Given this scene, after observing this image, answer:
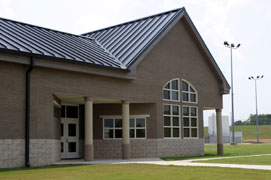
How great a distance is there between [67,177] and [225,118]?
204 feet

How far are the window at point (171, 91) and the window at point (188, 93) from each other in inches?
30.4

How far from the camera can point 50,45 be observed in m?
24.0

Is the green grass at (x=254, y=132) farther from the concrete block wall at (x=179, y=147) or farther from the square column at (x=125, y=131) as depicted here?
the square column at (x=125, y=131)

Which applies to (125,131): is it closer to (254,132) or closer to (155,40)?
(155,40)

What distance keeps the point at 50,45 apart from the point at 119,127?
25.4 feet

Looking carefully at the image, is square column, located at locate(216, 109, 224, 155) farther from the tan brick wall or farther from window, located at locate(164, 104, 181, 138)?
the tan brick wall

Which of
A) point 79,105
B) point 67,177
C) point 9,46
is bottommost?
point 67,177

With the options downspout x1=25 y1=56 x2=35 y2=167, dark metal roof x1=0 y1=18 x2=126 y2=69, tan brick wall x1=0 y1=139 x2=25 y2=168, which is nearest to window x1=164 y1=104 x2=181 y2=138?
dark metal roof x1=0 y1=18 x2=126 y2=69

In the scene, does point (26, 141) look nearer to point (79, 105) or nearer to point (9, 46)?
point (9, 46)

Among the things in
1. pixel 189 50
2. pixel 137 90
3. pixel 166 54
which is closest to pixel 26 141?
pixel 137 90

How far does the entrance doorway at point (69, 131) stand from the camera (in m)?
27.6

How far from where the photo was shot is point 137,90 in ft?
87.9

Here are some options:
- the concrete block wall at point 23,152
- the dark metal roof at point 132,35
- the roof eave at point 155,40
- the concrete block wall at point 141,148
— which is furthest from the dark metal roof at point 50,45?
the concrete block wall at point 141,148

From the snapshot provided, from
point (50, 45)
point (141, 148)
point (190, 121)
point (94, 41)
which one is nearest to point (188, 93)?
point (190, 121)
